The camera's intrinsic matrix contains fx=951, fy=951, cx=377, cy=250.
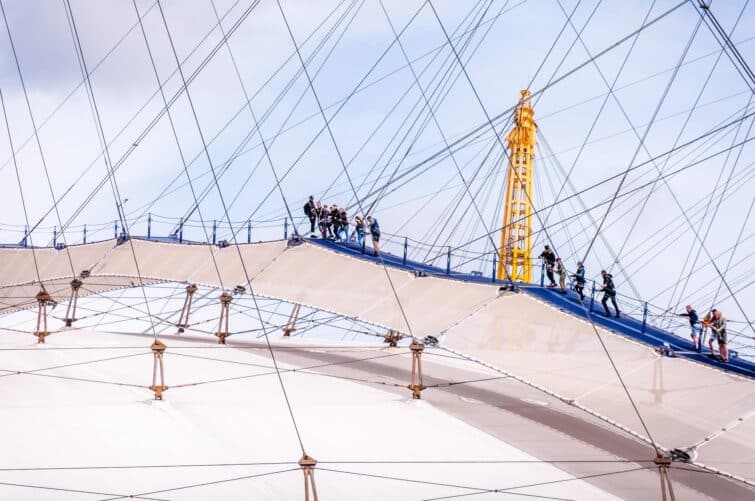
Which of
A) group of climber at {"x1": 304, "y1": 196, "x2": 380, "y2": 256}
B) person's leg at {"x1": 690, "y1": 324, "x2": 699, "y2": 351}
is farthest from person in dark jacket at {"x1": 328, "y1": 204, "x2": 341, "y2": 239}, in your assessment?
person's leg at {"x1": 690, "y1": 324, "x2": 699, "y2": 351}

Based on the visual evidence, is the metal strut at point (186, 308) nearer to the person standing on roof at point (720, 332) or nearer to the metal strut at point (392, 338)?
the metal strut at point (392, 338)

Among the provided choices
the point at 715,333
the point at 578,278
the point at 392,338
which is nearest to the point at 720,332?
the point at 715,333

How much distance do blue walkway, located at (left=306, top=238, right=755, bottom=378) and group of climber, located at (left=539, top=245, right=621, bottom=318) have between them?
29 cm

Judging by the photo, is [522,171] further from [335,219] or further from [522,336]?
[522,336]

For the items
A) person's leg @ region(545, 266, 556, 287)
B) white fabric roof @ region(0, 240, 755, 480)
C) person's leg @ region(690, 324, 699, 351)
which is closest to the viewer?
white fabric roof @ region(0, 240, 755, 480)

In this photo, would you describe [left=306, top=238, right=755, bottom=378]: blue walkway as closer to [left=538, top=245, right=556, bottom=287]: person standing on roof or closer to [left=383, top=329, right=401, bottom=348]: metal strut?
[left=538, top=245, right=556, bottom=287]: person standing on roof

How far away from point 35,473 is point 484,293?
33.0 ft

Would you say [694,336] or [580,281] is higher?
[580,281]

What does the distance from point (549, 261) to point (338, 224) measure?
20.1 ft

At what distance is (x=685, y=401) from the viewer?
15688mm

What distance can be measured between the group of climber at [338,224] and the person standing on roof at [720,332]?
31.1 ft

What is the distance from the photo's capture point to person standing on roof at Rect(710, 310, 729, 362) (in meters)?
18.2

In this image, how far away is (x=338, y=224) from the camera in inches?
1033

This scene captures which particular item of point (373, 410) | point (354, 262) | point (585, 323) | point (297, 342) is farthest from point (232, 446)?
point (297, 342)
